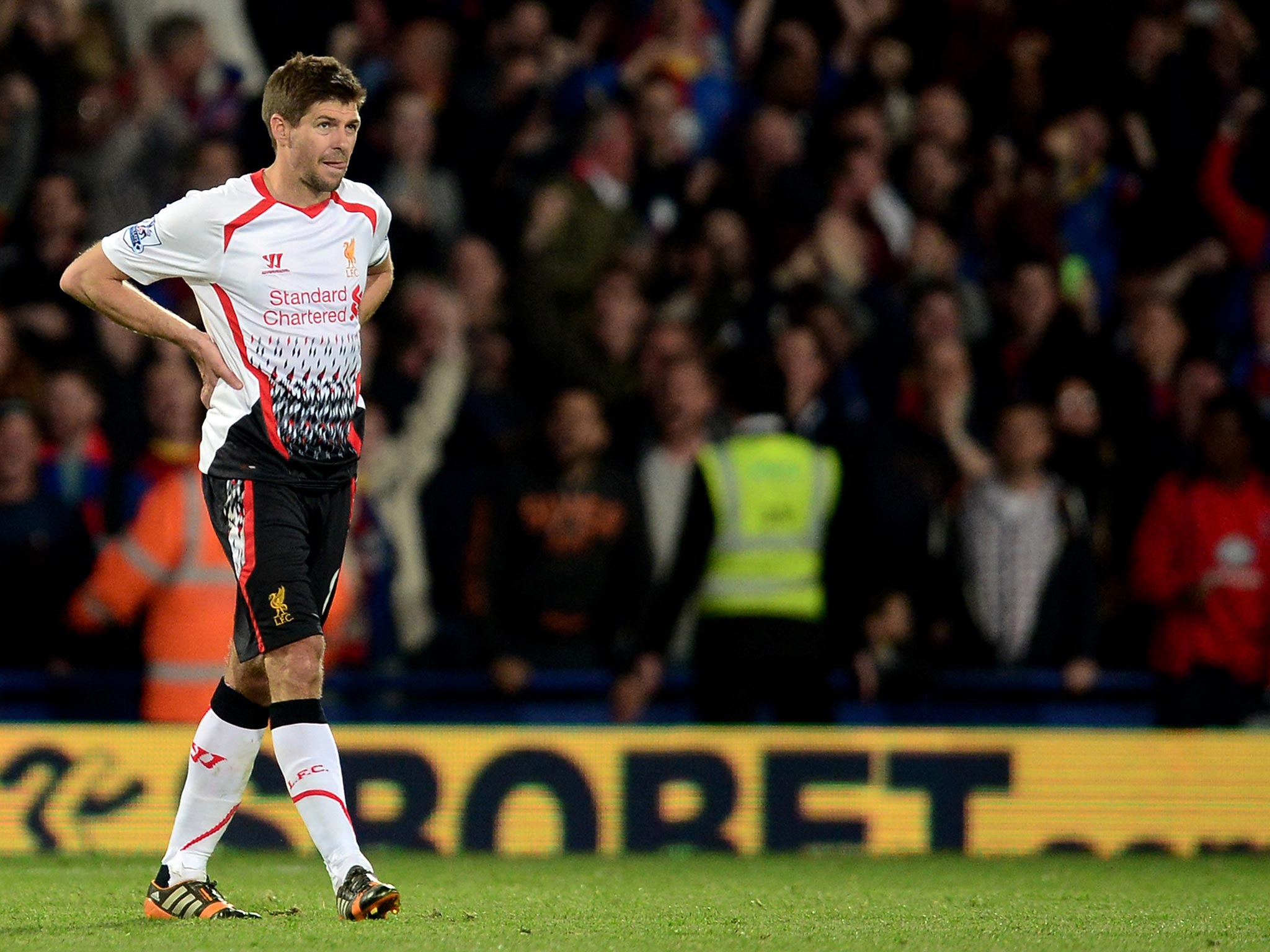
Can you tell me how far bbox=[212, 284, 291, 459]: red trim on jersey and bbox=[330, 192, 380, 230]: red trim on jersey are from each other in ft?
1.44

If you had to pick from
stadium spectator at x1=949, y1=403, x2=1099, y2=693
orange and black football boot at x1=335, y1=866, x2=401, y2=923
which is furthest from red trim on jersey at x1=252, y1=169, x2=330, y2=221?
stadium spectator at x1=949, y1=403, x2=1099, y2=693

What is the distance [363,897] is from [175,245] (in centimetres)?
188

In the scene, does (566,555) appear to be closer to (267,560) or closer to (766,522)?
(766,522)

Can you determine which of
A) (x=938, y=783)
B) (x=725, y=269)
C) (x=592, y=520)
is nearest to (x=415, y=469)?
(x=592, y=520)

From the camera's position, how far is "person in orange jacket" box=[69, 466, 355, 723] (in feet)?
29.0

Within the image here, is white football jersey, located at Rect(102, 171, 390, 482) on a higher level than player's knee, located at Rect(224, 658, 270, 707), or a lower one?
higher

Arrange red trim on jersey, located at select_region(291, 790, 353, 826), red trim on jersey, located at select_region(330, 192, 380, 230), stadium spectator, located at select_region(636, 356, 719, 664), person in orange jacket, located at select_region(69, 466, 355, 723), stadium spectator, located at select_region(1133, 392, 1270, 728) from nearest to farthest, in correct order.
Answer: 1. red trim on jersey, located at select_region(291, 790, 353, 826)
2. red trim on jersey, located at select_region(330, 192, 380, 230)
3. person in orange jacket, located at select_region(69, 466, 355, 723)
4. stadium spectator, located at select_region(1133, 392, 1270, 728)
5. stadium spectator, located at select_region(636, 356, 719, 664)

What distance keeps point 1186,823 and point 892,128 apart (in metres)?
5.70

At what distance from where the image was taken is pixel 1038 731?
902 cm

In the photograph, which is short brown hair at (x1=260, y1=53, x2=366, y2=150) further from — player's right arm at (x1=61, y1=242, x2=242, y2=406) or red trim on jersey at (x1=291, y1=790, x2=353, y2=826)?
red trim on jersey at (x1=291, y1=790, x2=353, y2=826)

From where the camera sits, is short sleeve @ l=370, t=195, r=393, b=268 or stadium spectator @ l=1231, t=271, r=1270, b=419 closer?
short sleeve @ l=370, t=195, r=393, b=268

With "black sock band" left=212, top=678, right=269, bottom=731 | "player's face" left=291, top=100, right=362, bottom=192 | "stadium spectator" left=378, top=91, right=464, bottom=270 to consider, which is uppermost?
"stadium spectator" left=378, top=91, right=464, bottom=270

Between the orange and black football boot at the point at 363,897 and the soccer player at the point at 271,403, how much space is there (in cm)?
9

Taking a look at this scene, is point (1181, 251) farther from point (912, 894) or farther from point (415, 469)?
point (912, 894)
